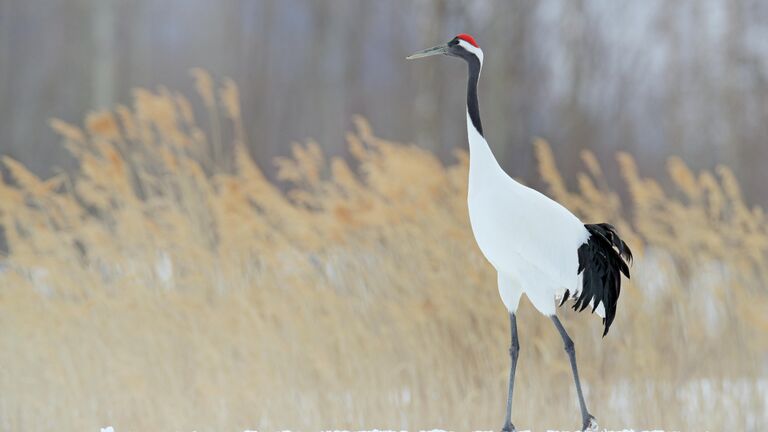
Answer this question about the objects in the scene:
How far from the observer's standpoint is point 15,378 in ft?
A: 13.0

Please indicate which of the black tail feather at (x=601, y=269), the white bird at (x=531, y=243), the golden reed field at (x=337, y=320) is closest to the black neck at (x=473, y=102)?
the white bird at (x=531, y=243)

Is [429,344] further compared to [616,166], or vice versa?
[616,166]

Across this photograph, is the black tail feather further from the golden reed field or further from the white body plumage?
Result: the golden reed field

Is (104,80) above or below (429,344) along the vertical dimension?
above

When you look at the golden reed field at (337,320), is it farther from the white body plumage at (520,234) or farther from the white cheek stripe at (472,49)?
the white cheek stripe at (472,49)

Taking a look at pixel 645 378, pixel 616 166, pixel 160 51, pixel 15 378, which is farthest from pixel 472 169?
pixel 160 51

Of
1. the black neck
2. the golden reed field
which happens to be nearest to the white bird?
the black neck

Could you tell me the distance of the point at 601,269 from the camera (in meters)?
2.56

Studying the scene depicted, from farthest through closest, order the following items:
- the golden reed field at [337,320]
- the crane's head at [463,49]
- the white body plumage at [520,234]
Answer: the golden reed field at [337,320], the crane's head at [463,49], the white body plumage at [520,234]

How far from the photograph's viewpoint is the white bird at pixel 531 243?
2.43m

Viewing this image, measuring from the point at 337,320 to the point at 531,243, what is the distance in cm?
147

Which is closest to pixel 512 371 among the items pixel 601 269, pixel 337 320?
pixel 601 269

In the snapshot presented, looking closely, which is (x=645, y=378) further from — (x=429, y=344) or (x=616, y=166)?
(x=616, y=166)

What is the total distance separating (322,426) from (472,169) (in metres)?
1.49
